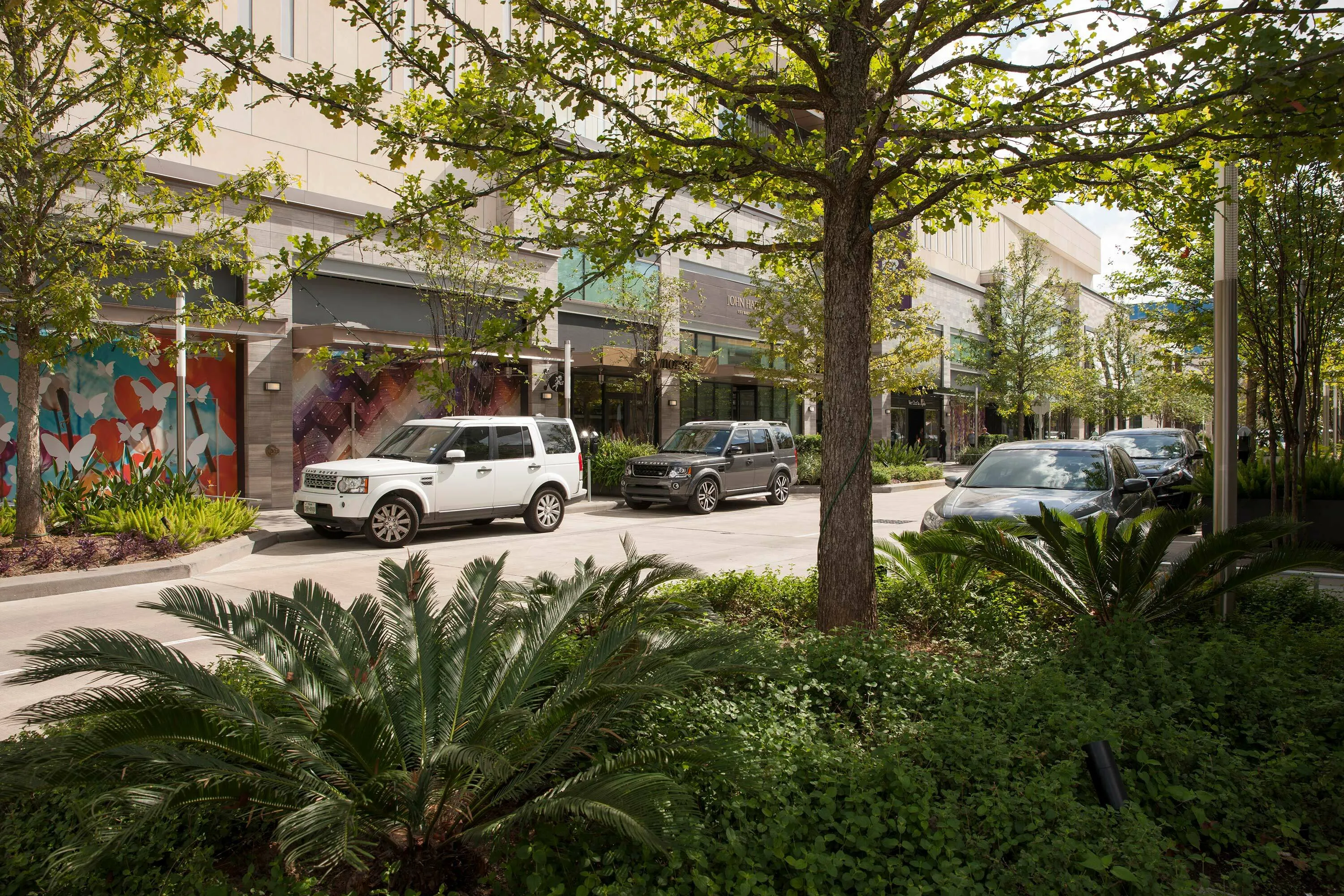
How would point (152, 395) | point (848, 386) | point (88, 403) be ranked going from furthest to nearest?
point (152, 395)
point (88, 403)
point (848, 386)

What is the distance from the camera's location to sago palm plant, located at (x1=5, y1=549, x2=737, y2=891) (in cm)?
296

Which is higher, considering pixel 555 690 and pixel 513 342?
pixel 513 342

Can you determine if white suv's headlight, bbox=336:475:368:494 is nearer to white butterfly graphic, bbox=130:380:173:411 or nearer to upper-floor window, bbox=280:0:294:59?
white butterfly graphic, bbox=130:380:173:411

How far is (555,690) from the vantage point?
4012mm

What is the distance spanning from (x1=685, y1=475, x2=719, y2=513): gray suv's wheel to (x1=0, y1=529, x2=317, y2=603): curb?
8.41 meters

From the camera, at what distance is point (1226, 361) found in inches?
268

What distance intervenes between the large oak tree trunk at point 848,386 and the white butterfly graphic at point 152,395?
14483 millimetres

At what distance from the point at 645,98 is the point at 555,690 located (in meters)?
4.32

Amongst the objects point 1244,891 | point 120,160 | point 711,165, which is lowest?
point 1244,891

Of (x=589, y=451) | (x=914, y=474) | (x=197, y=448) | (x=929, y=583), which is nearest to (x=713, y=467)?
(x=589, y=451)

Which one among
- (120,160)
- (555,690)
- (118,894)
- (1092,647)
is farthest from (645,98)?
(120,160)

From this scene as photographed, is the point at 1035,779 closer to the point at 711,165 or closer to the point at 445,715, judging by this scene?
the point at 445,715

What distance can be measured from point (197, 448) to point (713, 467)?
999cm

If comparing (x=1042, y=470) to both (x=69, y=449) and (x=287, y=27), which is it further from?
(x=287, y=27)
